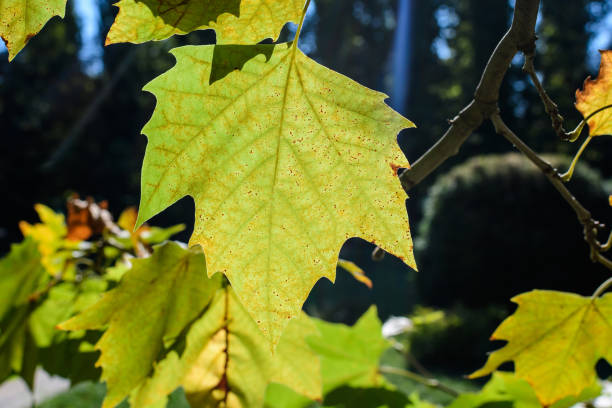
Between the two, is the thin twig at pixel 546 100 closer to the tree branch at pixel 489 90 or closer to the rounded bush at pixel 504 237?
the tree branch at pixel 489 90

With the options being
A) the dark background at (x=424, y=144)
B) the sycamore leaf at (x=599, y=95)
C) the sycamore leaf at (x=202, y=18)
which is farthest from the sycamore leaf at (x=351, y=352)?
the dark background at (x=424, y=144)

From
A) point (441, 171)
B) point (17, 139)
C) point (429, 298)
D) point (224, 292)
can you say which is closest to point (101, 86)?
point (17, 139)

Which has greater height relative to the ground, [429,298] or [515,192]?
[515,192]

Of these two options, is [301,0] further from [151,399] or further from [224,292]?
[151,399]

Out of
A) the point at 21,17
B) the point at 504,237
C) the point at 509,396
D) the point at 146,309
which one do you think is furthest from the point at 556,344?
the point at 504,237

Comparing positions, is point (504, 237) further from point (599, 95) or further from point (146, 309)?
point (146, 309)
